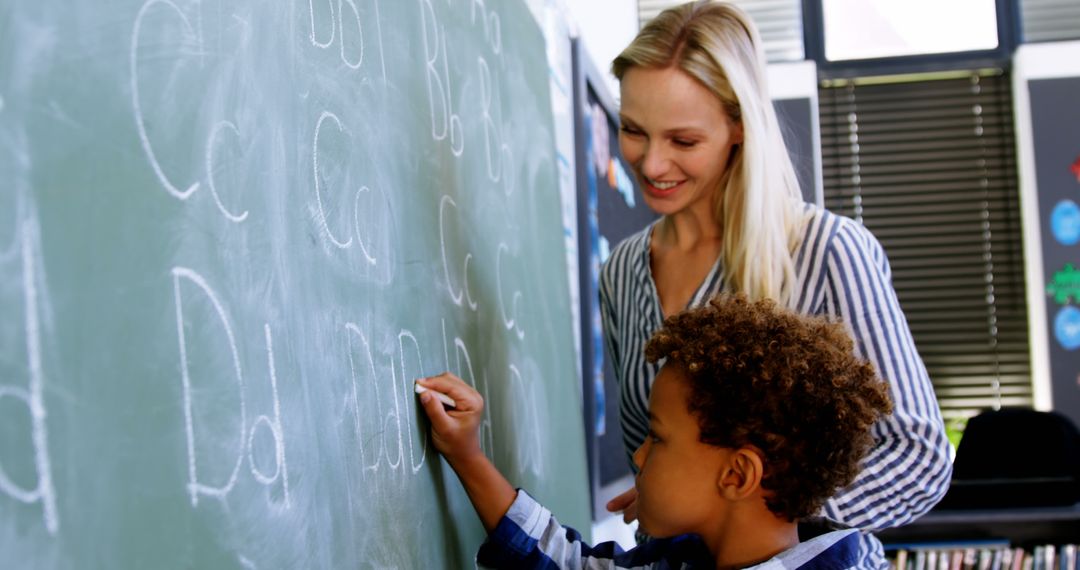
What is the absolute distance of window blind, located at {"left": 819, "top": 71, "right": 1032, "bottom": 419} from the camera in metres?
5.39

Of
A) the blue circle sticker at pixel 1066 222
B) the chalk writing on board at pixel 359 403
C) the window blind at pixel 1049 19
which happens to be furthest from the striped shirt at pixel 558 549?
the window blind at pixel 1049 19

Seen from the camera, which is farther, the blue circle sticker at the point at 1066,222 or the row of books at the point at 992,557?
the blue circle sticker at the point at 1066,222

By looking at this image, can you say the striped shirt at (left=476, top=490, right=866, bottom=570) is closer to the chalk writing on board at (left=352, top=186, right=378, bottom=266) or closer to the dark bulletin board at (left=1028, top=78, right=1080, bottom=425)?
the chalk writing on board at (left=352, top=186, right=378, bottom=266)

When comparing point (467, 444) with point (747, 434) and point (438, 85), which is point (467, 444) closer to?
point (747, 434)

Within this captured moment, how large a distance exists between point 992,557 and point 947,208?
91.1 inches

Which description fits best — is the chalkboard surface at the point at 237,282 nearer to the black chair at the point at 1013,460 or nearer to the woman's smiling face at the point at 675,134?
the woman's smiling face at the point at 675,134

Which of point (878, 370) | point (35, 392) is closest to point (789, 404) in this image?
point (878, 370)

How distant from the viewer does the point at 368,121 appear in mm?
1067

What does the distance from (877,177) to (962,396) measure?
1.15 metres

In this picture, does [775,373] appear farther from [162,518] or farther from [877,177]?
[877,177]

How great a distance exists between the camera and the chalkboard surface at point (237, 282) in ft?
1.89

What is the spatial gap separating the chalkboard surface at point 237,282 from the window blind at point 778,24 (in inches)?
174

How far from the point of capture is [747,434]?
45.6 inches

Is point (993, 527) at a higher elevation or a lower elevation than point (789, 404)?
lower
